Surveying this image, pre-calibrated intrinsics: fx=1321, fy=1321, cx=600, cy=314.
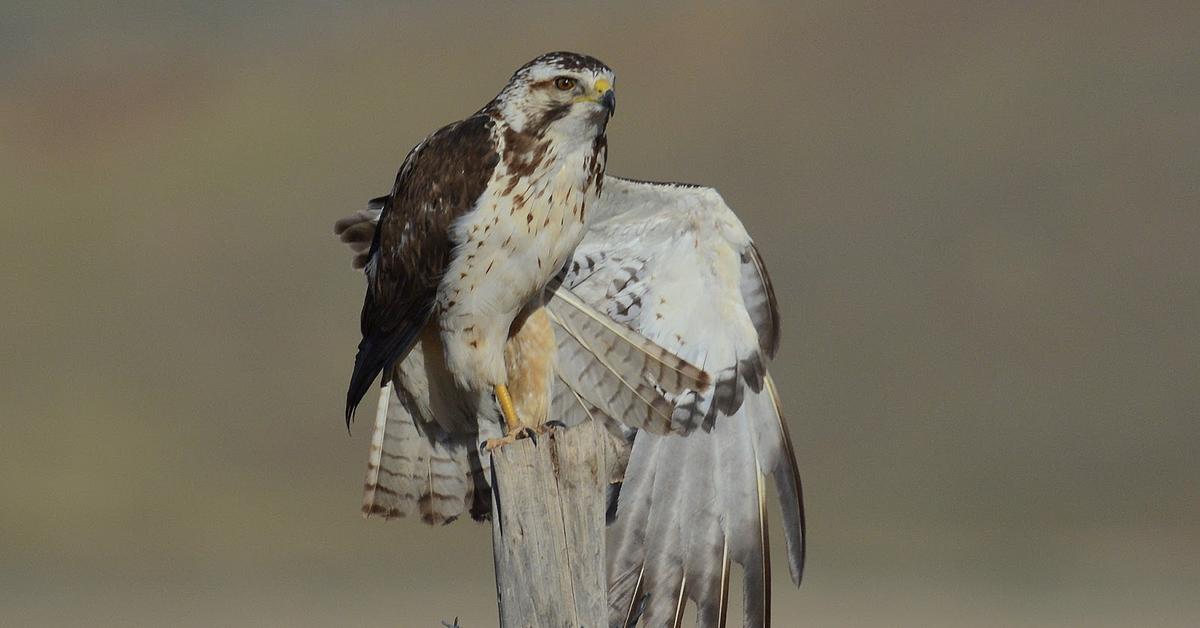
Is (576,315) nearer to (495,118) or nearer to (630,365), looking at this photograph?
(630,365)

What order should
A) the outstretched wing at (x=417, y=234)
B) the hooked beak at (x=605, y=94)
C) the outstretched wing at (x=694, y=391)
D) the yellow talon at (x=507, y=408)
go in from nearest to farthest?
the hooked beak at (x=605, y=94) < the outstretched wing at (x=417, y=234) < the yellow talon at (x=507, y=408) < the outstretched wing at (x=694, y=391)

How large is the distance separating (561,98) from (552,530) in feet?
5.20

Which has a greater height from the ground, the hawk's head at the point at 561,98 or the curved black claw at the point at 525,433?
the hawk's head at the point at 561,98

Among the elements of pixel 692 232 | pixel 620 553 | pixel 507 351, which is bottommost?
pixel 620 553

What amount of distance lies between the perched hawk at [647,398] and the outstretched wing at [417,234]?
2.3 inches

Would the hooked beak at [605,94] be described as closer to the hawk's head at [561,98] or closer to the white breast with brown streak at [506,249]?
the hawk's head at [561,98]

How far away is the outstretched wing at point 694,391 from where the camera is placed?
5.39 meters

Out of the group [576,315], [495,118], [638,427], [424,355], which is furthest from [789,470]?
[495,118]

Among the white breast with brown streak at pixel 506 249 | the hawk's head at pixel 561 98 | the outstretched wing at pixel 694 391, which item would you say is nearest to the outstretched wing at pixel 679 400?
the outstretched wing at pixel 694 391

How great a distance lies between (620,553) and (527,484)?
1471 millimetres

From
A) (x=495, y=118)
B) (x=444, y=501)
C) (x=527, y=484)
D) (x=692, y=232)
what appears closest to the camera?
(x=527, y=484)

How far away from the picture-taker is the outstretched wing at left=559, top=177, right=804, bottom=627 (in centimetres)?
539

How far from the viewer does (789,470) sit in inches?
219

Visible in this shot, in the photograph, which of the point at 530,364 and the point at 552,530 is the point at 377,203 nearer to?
the point at 530,364
